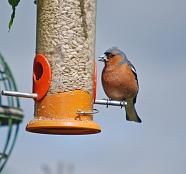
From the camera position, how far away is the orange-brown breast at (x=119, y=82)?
887cm

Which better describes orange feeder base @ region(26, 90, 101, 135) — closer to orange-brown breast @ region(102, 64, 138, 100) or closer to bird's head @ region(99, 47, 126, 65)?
A: orange-brown breast @ region(102, 64, 138, 100)

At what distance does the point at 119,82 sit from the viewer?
8.91 m

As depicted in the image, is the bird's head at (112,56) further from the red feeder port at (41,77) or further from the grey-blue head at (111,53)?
the red feeder port at (41,77)

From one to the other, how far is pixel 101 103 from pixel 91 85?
0.34m

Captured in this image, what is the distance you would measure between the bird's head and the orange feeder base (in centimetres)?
150

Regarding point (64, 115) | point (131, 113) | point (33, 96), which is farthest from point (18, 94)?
point (131, 113)

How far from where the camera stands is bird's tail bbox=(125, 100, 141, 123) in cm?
904

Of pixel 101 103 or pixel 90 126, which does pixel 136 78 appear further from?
pixel 90 126

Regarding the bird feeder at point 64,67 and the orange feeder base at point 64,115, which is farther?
the bird feeder at point 64,67

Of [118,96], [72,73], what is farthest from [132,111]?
[72,73]

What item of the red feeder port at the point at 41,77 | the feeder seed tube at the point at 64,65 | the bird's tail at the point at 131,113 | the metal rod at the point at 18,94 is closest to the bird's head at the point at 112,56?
the bird's tail at the point at 131,113

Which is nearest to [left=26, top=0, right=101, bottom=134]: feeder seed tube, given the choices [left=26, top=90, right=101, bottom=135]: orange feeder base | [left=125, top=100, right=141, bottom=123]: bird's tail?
[left=26, top=90, right=101, bottom=135]: orange feeder base

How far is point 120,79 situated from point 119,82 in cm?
5

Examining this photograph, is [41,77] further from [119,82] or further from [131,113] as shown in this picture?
[131,113]
